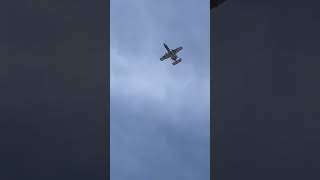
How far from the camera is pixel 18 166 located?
23.2 metres

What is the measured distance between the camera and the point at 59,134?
80.2 feet
